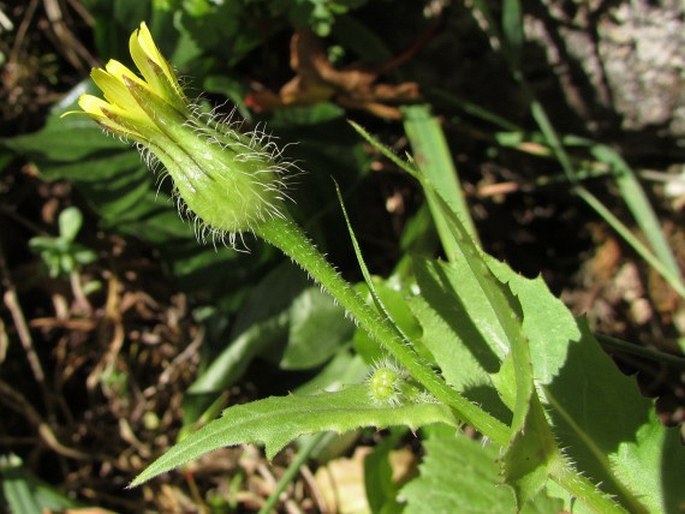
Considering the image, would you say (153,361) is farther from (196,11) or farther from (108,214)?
(196,11)

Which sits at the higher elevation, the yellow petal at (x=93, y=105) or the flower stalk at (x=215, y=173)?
the yellow petal at (x=93, y=105)

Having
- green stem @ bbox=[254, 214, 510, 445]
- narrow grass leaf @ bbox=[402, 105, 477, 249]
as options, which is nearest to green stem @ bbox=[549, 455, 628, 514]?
green stem @ bbox=[254, 214, 510, 445]

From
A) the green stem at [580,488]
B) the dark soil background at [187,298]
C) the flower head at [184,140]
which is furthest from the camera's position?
the dark soil background at [187,298]

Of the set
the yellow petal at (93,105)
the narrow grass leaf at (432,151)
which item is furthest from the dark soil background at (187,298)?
the yellow petal at (93,105)

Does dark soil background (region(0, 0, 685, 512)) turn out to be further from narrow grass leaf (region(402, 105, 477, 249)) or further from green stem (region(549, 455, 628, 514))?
green stem (region(549, 455, 628, 514))

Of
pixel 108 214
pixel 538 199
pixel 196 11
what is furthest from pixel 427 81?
pixel 108 214

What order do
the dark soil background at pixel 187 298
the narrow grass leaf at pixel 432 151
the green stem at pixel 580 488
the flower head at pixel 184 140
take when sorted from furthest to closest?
the dark soil background at pixel 187 298
the narrow grass leaf at pixel 432 151
the green stem at pixel 580 488
the flower head at pixel 184 140

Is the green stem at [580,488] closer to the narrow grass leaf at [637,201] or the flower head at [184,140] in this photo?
the flower head at [184,140]
